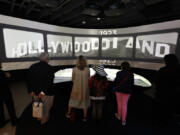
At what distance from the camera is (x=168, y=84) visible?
141 cm

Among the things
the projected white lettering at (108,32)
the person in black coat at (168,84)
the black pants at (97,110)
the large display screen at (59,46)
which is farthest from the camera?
the projected white lettering at (108,32)

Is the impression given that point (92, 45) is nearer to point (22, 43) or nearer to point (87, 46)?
point (87, 46)

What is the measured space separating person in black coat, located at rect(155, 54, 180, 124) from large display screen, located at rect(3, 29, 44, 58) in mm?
2653

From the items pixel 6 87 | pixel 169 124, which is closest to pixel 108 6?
pixel 6 87

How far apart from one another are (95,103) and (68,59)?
1884 millimetres

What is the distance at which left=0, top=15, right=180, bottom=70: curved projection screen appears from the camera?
214 centimetres

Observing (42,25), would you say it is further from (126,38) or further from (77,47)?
(126,38)

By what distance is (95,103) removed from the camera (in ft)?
5.79

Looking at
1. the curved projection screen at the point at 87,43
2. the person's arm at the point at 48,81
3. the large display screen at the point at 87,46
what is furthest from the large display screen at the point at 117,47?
the person's arm at the point at 48,81

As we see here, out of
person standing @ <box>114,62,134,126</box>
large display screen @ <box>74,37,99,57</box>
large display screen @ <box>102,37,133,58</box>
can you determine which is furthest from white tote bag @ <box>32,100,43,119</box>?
large display screen @ <box>102,37,133,58</box>

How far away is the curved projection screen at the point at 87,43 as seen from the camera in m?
2.14

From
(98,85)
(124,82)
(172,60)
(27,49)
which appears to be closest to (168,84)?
(172,60)

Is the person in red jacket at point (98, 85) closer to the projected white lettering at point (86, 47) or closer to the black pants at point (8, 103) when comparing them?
the black pants at point (8, 103)

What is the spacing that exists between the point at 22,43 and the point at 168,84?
9.45 ft
